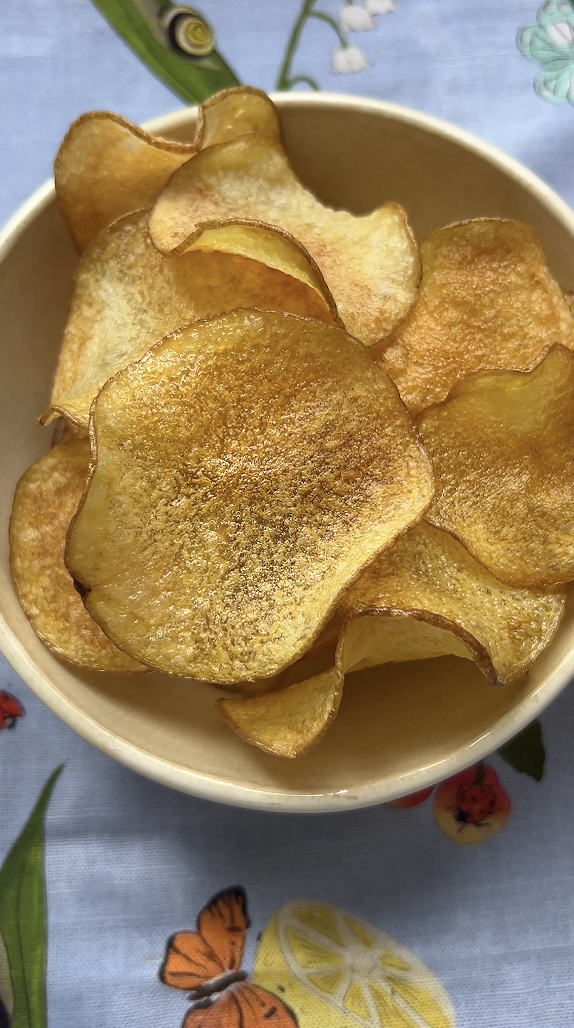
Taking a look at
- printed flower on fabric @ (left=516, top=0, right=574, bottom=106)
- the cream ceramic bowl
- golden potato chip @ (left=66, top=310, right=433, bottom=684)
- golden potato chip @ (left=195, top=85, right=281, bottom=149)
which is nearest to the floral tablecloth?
the cream ceramic bowl

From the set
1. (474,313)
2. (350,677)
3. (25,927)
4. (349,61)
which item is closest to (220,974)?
(25,927)

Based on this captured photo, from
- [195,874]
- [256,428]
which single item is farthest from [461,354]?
[195,874]

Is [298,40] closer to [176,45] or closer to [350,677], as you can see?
[176,45]

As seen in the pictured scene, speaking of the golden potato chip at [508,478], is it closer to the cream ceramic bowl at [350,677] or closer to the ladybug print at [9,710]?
the cream ceramic bowl at [350,677]

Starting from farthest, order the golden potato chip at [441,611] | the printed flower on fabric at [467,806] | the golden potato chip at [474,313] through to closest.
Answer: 1. the printed flower on fabric at [467,806]
2. the golden potato chip at [474,313]
3. the golden potato chip at [441,611]

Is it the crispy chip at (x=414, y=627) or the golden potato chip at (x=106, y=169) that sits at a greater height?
the golden potato chip at (x=106, y=169)

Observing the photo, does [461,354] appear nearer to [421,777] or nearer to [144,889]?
[421,777]

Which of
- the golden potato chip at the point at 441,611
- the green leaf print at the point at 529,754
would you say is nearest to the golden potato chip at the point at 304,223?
the golden potato chip at the point at 441,611
